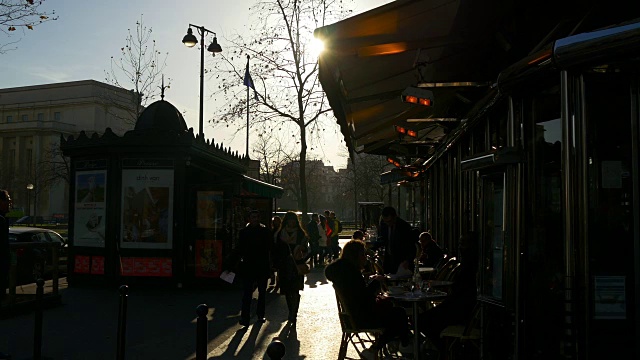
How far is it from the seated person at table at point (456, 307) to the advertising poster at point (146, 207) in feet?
29.5

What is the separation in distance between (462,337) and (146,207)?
10059mm

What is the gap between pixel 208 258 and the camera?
47.8 feet

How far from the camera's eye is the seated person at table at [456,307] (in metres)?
6.52

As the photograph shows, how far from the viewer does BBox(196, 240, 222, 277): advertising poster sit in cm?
1450

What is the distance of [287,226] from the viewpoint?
12703 mm

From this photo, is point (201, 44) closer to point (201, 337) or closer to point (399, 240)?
point (399, 240)

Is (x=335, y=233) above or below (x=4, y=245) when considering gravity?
below

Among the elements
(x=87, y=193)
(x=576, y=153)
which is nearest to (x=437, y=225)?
(x=87, y=193)

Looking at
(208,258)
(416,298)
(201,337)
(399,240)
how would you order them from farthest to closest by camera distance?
(208,258), (399,240), (416,298), (201,337)

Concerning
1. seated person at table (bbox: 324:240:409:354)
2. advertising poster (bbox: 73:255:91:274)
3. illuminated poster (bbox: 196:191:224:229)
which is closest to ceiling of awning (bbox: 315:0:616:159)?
seated person at table (bbox: 324:240:409:354)

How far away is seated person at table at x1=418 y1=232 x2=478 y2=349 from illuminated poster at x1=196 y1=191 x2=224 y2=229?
8.94 meters

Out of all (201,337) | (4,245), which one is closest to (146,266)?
(4,245)

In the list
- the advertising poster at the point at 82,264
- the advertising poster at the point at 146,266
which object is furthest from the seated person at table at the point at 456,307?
the advertising poster at the point at 82,264

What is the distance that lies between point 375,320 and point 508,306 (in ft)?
5.30
